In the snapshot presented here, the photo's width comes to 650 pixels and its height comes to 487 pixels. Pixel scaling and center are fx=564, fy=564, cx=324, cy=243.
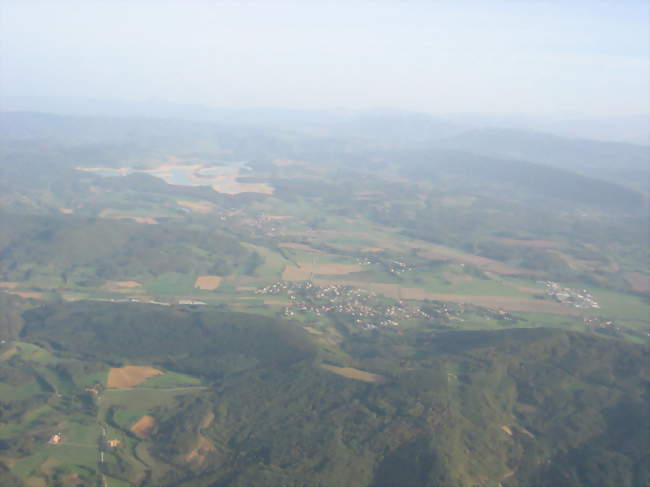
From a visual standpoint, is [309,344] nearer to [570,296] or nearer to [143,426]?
[143,426]

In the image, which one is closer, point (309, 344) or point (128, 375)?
point (128, 375)

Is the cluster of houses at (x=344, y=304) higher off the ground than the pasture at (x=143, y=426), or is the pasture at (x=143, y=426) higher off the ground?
the pasture at (x=143, y=426)

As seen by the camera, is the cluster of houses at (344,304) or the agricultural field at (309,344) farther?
the cluster of houses at (344,304)

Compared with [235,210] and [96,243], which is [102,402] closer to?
[96,243]

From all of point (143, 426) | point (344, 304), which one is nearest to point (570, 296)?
point (344, 304)

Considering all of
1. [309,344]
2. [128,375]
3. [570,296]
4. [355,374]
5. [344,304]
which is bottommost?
[570,296]

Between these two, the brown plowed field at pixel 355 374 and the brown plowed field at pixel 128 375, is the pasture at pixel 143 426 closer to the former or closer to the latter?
the brown plowed field at pixel 128 375

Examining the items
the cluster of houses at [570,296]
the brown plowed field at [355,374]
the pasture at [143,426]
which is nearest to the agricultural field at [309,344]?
the pasture at [143,426]

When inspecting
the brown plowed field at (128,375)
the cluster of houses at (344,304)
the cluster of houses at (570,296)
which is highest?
the brown plowed field at (128,375)

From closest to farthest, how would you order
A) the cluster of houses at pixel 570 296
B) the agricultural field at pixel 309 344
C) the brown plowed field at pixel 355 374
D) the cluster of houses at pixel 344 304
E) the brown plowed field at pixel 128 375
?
the agricultural field at pixel 309 344 → the brown plowed field at pixel 128 375 → the brown plowed field at pixel 355 374 → the cluster of houses at pixel 344 304 → the cluster of houses at pixel 570 296
